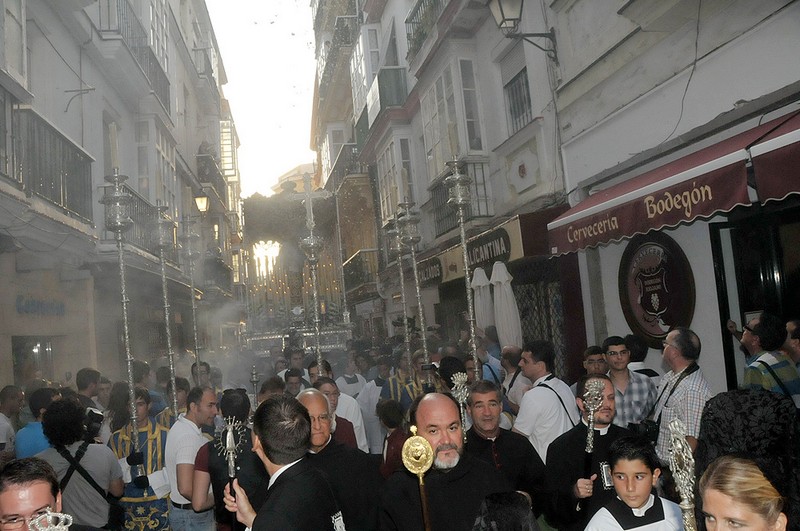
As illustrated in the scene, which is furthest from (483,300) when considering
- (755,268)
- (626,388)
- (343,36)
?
Answer: (343,36)

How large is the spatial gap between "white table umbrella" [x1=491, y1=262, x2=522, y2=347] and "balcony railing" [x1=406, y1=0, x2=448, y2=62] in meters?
7.12

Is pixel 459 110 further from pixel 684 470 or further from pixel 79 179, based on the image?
pixel 684 470

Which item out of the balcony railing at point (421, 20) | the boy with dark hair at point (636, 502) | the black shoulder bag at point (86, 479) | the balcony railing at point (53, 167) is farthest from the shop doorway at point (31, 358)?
the balcony railing at point (421, 20)

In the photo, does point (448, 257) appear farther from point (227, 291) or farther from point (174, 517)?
point (227, 291)

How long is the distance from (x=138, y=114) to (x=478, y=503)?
58.3 ft

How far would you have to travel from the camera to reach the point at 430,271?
16953 millimetres

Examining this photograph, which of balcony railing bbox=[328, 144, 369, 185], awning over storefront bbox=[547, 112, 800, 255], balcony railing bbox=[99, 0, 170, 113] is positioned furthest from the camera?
balcony railing bbox=[328, 144, 369, 185]

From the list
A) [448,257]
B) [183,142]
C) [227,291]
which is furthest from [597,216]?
[227,291]

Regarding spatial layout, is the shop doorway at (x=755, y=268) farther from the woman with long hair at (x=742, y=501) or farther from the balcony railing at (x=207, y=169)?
the balcony railing at (x=207, y=169)

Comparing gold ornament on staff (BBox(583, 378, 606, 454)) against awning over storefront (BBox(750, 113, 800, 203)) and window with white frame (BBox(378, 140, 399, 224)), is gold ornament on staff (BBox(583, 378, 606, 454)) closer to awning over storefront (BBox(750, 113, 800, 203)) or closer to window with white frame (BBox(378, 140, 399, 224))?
awning over storefront (BBox(750, 113, 800, 203))

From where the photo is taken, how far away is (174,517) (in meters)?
6.07

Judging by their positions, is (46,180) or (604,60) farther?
(46,180)

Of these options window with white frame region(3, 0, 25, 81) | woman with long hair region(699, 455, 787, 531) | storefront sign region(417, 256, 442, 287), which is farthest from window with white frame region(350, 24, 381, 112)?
woman with long hair region(699, 455, 787, 531)

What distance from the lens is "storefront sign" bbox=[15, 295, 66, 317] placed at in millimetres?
11540
